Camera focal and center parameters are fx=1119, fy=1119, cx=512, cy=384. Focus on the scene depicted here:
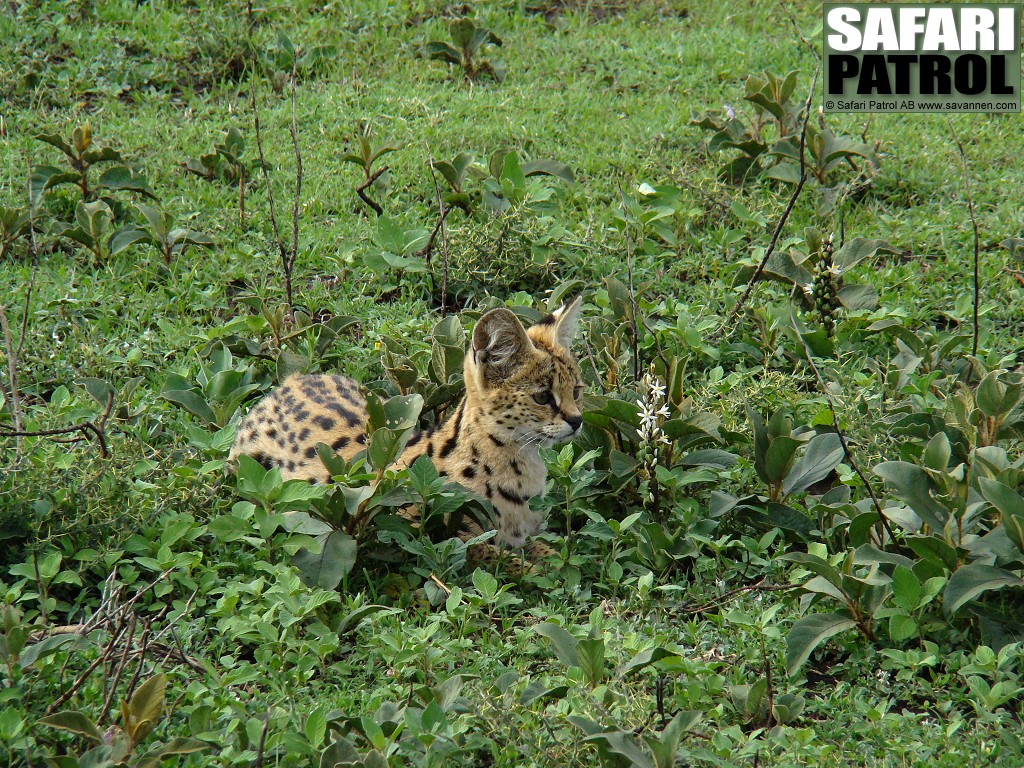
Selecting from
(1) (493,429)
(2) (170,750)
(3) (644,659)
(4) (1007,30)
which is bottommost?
(3) (644,659)

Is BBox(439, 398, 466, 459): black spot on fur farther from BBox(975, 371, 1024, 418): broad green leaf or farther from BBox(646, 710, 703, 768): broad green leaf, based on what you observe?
BBox(975, 371, 1024, 418): broad green leaf

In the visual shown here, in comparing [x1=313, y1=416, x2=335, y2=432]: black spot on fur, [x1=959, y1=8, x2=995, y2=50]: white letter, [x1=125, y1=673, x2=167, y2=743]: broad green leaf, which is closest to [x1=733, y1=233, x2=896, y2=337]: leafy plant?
[x1=313, y1=416, x2=335, y2=432]: black spot on fur

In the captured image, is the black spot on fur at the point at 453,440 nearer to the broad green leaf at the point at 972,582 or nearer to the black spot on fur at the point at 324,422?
the black spot on fur at the point at 324,422

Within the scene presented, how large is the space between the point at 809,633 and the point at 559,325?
2.13 metres

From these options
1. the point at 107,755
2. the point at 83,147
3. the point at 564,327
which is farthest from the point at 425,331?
the point at 107,755

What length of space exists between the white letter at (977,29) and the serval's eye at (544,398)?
19.5 feet

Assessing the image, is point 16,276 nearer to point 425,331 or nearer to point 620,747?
point 425,331

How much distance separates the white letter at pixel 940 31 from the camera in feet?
30.8

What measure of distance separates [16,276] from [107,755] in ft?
14.5

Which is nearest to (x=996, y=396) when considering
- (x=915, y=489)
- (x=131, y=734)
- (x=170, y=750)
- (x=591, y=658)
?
(x=915, y=489)

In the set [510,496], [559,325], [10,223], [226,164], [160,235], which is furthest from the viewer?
[226,164]

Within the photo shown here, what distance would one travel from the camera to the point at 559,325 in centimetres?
587

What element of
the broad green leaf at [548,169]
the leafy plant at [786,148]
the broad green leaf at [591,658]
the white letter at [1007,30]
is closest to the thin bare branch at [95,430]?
the broad green leaf at [591,658]

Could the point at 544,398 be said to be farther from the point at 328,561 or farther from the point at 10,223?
the point at 10,223
